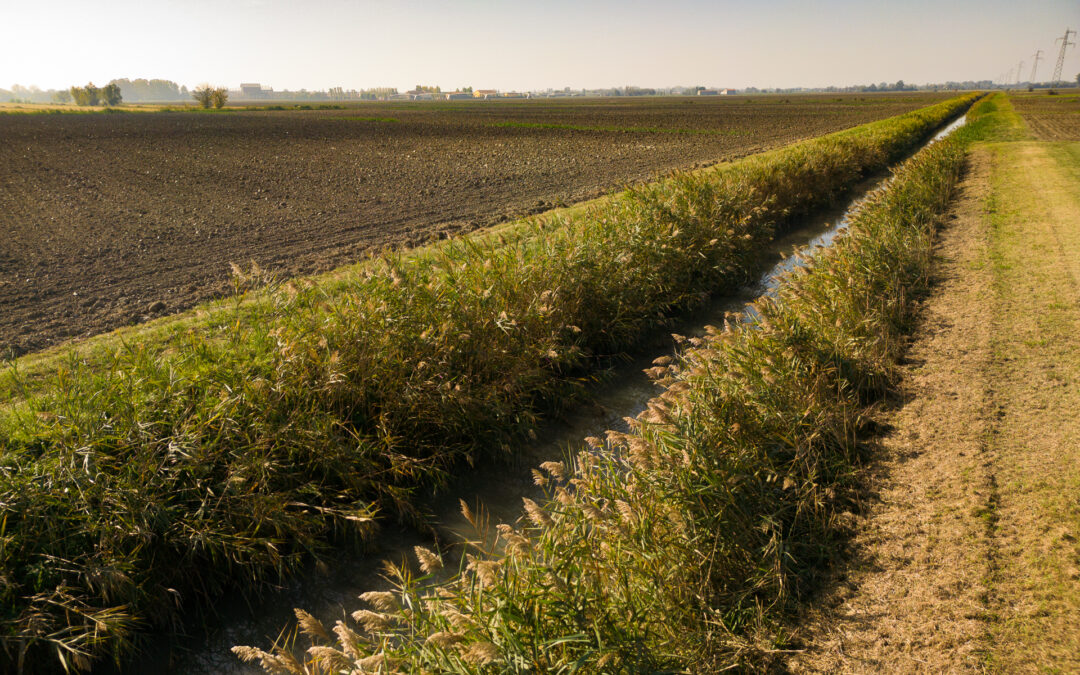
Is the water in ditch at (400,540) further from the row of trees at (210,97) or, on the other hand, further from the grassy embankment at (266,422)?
the row of trees at (210,97)

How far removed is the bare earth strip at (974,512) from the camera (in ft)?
9.91

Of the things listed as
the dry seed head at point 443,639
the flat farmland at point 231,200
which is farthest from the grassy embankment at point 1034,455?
the flat farmland at point 231,200

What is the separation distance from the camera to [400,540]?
447 centimetres

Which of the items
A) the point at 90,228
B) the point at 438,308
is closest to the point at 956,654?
the point at 438,308

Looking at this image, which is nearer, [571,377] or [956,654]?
[956,654]

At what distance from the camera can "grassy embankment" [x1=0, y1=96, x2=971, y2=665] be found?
3.32 metres

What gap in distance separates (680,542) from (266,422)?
110 inches

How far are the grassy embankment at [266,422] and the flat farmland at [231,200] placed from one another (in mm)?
1673

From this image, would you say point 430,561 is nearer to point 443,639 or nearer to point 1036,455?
point 443,639

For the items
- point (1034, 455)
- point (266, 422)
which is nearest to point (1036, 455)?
point (1034, 455)

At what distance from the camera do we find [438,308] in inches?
218

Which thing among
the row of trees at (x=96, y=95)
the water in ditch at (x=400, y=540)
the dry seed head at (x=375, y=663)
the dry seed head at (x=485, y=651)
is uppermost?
the row of trees at (x=96, y=95)

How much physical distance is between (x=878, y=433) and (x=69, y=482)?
5.65 metres

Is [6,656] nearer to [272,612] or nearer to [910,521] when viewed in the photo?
[272,612]
